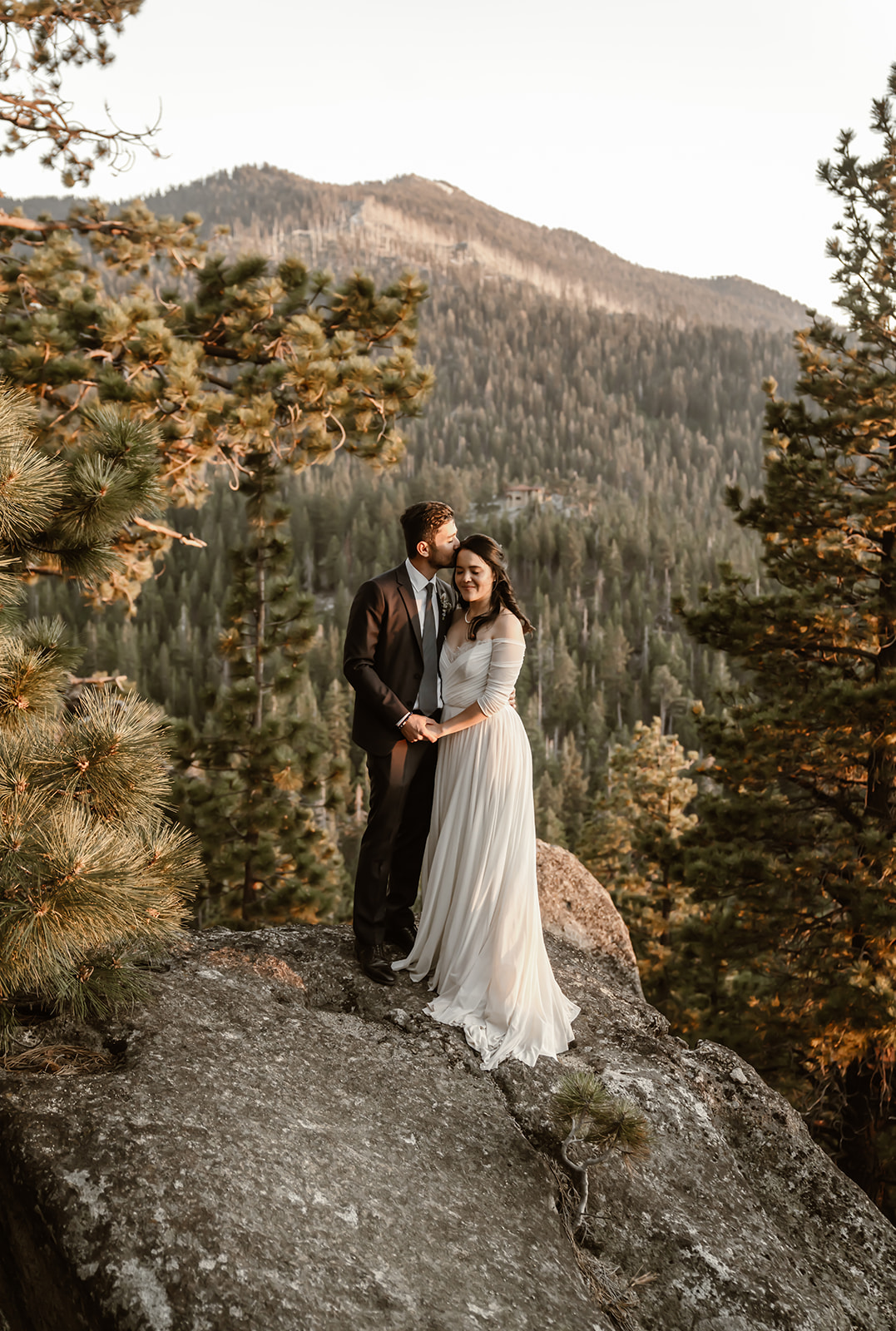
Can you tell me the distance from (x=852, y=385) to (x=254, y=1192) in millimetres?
9563

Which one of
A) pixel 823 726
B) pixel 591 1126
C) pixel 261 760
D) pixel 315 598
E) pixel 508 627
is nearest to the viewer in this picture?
pixel 591 1126

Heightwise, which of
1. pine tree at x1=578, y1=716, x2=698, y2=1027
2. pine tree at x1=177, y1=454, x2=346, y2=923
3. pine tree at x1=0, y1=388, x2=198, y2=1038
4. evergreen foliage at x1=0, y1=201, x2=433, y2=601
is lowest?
pine tree at x1=578, y1=716, x2=698, y2=1027

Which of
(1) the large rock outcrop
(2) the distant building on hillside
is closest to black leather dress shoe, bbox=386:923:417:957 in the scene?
(1) the large rock outcrop

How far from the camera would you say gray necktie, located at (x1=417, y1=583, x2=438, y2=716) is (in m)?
4.79

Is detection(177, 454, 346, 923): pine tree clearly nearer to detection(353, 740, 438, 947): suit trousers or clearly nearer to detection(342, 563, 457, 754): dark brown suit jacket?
detection(353, 740, 438, 947): suit trousers

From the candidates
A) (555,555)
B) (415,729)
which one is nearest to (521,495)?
(555,555)

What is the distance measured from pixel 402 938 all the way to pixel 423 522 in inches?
96.7

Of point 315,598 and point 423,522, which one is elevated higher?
point 423,522

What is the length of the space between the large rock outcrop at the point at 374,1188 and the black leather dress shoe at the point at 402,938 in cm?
47

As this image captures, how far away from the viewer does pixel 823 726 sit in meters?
9.13

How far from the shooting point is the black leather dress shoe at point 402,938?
5.19 meters

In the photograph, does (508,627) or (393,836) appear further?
(393,836)

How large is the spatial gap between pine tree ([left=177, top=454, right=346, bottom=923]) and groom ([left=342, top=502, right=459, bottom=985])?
6.58 metres

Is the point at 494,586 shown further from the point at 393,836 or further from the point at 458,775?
the point at 393,836
